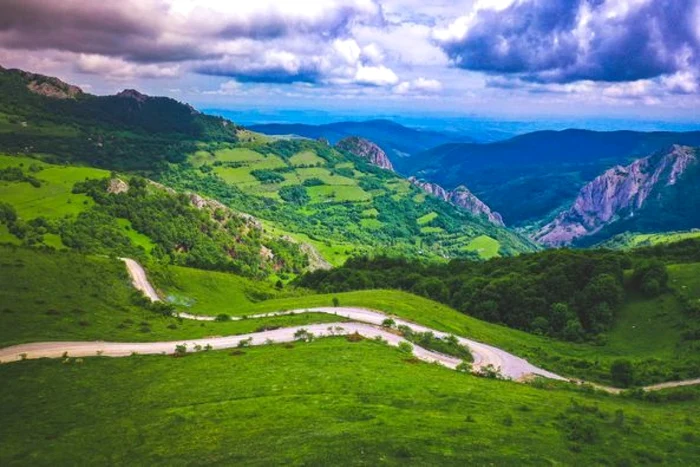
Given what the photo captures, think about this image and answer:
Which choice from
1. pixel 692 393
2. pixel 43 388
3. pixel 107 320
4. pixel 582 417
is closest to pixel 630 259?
pixel 692 393

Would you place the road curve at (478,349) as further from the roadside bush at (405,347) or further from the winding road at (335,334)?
the roadside bush at (405,347)

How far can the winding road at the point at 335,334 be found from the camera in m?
67.4

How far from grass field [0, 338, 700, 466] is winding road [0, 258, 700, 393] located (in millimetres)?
6032

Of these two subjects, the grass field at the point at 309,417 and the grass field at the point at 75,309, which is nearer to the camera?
the grass field at the point at 309,417

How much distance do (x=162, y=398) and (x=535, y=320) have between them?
324 feet

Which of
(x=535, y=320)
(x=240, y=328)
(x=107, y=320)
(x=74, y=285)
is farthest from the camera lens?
(x=535, y=320)

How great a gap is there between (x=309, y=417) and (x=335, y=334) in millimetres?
36928

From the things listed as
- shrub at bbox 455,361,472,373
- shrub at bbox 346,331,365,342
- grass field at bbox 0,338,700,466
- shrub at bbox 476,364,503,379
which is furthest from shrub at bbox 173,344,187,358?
shrub at bbox 476,364,503,379

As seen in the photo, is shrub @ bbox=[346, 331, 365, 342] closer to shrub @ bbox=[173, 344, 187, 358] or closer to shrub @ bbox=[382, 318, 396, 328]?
shrub @ bbox=[382, 318, 396, 328]

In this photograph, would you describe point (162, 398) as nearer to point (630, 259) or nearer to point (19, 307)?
point (19, 307)

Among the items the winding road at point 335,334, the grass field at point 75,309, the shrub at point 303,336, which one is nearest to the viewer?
the winding road at point 335,334

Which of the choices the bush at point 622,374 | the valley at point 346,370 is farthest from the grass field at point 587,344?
the bush at point 622,374

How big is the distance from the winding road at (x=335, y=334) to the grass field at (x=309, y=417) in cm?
603

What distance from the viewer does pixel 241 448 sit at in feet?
129
